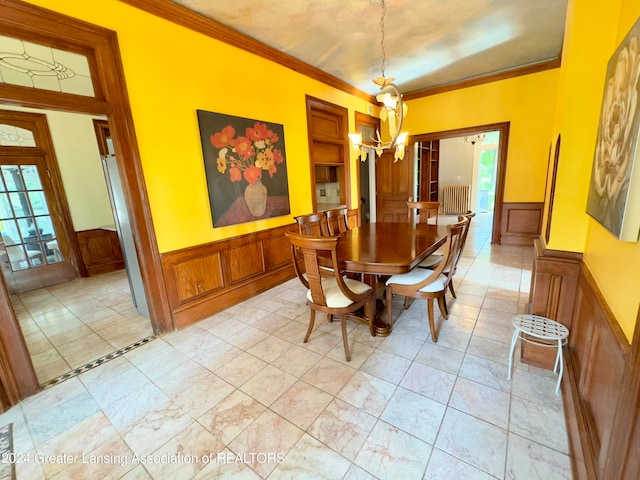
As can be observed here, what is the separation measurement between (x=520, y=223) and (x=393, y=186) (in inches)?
90.9

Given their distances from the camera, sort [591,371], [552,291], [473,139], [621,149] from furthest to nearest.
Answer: [473,139], [552,291], [591,371], [621,149]

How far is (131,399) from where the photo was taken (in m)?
1.78

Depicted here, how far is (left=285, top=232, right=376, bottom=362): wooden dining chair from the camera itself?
5.93ft

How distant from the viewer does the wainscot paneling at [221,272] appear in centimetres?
262

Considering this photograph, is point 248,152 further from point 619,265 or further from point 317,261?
point 619,265

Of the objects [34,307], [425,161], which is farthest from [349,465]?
[425,161]

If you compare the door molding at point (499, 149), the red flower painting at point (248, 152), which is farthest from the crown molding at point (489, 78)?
the red flower painting at point (248, 152)

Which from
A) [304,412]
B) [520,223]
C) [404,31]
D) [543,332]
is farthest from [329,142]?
[304,412]

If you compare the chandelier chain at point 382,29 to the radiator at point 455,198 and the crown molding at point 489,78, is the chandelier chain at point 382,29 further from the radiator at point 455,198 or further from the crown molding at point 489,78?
the radiator at point 455,198

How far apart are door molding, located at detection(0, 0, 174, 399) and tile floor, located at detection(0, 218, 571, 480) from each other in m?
0.54

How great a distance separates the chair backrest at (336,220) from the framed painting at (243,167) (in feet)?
2.35

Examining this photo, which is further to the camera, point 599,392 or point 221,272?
point 221,272

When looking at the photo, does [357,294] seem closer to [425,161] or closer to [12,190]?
[12,190]

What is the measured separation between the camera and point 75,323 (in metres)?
2.85
